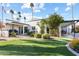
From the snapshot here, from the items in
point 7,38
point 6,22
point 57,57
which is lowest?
point 57,57

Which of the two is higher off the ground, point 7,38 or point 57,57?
point 7,38

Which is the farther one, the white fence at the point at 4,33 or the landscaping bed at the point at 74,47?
the white fence at the point at 4,33

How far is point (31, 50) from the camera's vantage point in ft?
14.2

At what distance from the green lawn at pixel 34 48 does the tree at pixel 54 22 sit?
0.20m

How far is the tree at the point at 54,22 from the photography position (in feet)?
14.2

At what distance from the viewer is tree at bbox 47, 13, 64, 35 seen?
171 inches

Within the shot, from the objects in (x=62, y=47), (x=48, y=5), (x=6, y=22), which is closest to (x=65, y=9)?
(x=48, y=5)

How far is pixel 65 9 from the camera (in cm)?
432

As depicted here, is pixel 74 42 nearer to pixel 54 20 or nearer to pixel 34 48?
pixel 54 20

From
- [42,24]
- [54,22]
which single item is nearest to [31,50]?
[42,24]

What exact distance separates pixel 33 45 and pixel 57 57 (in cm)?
48

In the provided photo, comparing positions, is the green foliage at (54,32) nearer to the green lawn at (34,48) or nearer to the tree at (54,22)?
the tree at (54,22)

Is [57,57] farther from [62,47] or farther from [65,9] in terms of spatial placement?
[65,9]

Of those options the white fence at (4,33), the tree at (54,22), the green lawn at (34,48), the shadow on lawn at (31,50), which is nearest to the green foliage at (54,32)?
the tree at (54,22)
